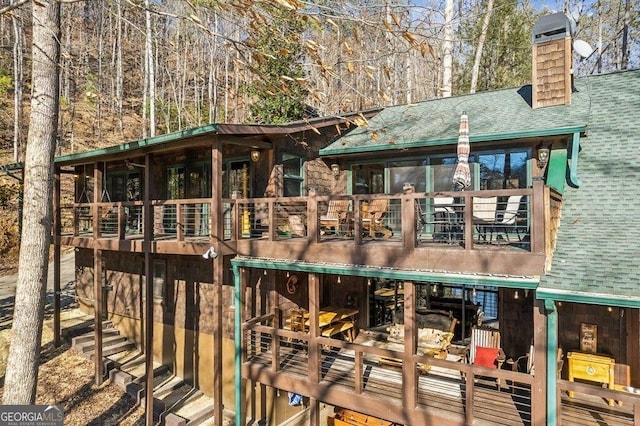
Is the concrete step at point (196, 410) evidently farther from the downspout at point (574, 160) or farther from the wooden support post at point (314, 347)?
the downspout at point (574, 160)

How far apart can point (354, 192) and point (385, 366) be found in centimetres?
401

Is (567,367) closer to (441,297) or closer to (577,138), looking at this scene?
(441,297)

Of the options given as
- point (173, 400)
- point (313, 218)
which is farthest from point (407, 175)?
point (173, 400)

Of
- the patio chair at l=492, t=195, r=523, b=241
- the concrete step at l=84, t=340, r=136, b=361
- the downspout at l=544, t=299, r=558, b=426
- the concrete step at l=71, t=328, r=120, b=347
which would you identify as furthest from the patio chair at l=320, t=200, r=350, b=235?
the concrete step at l=71, t=328, r=120, b=347

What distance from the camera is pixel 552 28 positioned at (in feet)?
27.1

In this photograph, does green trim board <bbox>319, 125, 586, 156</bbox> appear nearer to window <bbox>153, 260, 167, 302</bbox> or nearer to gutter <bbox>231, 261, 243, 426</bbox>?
gutter <bbox>231, 261, 243, 426</bbox>

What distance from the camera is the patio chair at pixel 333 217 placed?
856 centimetres

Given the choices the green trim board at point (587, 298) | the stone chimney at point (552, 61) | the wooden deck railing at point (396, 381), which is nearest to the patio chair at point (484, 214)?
the green trim board at point (587, 298)

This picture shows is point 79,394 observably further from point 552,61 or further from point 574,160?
point 552,61

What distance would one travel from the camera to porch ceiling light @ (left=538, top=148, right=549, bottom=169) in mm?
7220

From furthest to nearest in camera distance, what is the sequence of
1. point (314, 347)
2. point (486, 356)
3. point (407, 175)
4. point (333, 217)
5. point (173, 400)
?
point (173, 400) → point (407, 175) → point (333, 217) → point (314, 347) → point (486, 356)

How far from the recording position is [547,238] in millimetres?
5301

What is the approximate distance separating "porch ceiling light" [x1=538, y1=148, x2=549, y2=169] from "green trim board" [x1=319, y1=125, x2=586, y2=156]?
0.28m

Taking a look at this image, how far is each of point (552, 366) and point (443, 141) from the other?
14.4ft
